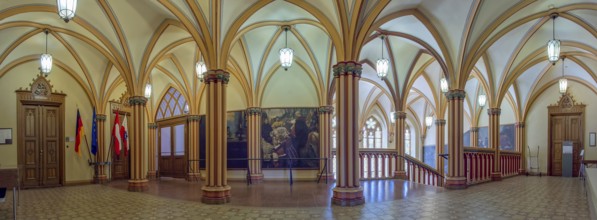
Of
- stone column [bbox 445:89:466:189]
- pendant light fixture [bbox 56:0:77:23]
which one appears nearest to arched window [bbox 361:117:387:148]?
stone column [bbox 445:89:466:189]

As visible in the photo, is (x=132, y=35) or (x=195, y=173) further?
(x=195, y=173)

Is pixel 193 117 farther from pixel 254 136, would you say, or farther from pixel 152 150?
pixel 152 150

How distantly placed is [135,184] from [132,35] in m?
4.61

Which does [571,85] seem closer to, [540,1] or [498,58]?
[498,58]

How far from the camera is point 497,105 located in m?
14.4

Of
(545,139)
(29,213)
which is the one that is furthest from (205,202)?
(545,139)

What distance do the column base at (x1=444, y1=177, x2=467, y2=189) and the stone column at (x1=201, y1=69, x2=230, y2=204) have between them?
21.7 ft

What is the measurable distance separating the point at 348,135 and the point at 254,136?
702 cm

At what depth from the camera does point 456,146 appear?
10.9m

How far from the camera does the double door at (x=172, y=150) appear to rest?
1653 cm

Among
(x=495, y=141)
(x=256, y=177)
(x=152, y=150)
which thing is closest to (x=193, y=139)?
(x=152, y=150)

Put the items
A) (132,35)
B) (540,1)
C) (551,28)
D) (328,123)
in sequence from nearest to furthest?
(540,1) < (132,35) < (551,28) < (328,123)

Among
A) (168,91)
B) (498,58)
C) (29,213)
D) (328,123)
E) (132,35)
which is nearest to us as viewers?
(29,213)

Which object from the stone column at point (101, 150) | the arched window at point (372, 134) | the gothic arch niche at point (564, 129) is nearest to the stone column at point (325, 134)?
the stone column at point (101, 150)
